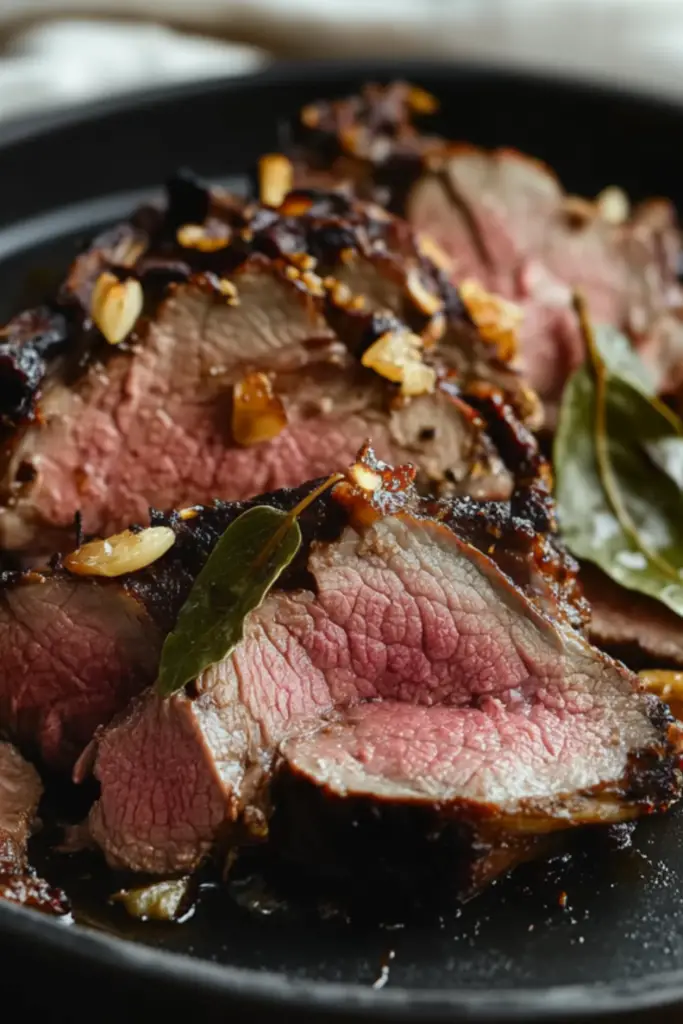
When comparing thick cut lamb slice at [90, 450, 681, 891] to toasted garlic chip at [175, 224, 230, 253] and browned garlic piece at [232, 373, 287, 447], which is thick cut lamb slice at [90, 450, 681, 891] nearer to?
browned garlic piece at [232, 373, 287, 447]

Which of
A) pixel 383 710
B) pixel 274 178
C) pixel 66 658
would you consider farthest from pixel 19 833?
pixel 274 178

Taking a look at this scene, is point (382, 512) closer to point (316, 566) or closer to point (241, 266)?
point (316, 566)

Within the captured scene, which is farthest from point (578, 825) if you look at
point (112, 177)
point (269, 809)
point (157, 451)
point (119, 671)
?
point (112, 177)

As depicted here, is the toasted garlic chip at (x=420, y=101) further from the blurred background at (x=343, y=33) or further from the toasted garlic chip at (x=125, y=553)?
the toasted garlic chip at (x=125, y=553)

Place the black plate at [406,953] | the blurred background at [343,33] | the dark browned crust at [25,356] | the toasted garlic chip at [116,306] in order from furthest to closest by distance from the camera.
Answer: the blurred background at [343,33]
the toasted garlic chip at [116,306]
the dark browned crust at [25,356]
the black plate at [406,953]

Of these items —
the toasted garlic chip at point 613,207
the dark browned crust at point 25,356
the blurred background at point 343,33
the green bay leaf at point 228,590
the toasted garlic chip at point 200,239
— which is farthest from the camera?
the blurred background at point 343,33

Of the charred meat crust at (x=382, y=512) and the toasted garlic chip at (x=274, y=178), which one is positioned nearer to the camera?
the charred meat crust at (x=382, y=512)

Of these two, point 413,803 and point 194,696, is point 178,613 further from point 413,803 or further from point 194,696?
point 413,803

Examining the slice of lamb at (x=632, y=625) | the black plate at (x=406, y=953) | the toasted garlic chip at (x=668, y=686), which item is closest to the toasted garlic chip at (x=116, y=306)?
the black plate at (x=406, y=953)
